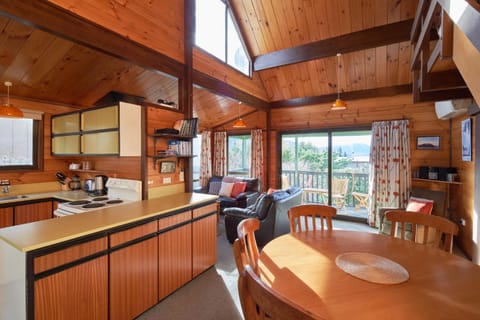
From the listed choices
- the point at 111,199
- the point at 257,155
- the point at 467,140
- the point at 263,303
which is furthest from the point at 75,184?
the point at 467,140

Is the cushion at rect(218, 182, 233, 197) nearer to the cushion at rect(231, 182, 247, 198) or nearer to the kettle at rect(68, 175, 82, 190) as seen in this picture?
the cushion at rect(231, 182, 247, 198)

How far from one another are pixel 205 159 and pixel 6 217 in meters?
4.59

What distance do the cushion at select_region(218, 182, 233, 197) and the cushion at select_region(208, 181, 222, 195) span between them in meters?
0.26

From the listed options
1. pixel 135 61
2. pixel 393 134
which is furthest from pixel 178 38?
pixel 393 134

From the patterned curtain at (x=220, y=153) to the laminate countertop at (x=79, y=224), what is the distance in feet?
13.9

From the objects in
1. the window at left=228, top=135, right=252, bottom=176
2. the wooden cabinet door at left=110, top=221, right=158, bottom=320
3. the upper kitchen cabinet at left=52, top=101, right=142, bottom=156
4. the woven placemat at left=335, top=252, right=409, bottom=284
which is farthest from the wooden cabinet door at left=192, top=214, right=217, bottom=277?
the window at left=228, top=135, right=252, bottom=176

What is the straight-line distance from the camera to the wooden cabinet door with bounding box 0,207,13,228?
2.96 meters

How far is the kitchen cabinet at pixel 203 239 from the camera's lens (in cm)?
267

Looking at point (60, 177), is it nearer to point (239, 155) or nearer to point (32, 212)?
point (32, 212)

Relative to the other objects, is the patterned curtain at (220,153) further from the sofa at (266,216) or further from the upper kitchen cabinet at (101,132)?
the upper kitchen cabinet at (101,132)

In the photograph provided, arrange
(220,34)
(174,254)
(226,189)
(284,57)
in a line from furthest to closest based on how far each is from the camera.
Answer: (226,189) < (284,57) < (220,34) < (174,254)

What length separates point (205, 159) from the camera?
7031 mm

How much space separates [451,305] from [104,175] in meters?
4.11

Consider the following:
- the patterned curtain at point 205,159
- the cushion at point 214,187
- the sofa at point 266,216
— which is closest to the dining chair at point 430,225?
the sofa at point 266,216
